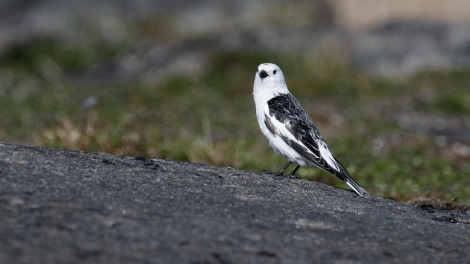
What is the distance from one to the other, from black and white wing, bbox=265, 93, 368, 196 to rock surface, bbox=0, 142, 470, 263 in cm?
57

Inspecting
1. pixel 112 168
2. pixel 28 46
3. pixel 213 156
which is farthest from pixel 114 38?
pixel 112 168

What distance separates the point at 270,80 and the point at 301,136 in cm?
73

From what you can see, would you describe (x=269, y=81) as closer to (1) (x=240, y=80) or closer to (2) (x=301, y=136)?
(2) (x=301, y=136)

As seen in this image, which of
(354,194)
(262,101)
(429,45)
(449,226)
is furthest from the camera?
(429,45)

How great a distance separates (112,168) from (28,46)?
15661 mm

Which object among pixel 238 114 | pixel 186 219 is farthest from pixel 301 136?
pixel 238 114

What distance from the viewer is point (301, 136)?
654 centimetres

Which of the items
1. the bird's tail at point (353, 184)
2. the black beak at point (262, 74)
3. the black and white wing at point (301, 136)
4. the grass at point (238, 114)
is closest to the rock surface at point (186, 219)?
the bird's tail at point (353, 184)

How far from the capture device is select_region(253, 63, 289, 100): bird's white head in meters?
7.04

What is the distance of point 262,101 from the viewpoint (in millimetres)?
6914

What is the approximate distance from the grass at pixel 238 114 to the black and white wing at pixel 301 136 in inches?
65.3

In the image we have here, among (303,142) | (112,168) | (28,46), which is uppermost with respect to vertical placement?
(28,46)

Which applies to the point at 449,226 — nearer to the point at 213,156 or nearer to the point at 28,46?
the point at 213,156

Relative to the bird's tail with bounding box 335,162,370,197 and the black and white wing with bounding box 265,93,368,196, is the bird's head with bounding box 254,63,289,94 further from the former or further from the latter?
the bird's tail with bounding box 335,162,370,197
